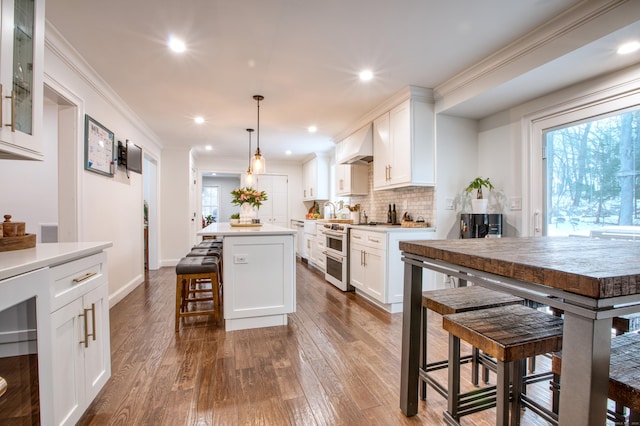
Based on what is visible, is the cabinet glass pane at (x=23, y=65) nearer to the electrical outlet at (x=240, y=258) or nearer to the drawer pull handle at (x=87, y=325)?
the drawer pull handle at (x=87, y=325)

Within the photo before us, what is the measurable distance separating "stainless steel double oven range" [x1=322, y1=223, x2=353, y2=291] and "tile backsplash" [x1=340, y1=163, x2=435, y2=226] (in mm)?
753

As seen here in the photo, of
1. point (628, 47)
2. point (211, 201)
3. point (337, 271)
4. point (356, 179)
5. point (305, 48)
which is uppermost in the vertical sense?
point (305, 48)

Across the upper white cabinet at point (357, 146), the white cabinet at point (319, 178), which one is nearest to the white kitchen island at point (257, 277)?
the upper white cabinet at point (357, 146)

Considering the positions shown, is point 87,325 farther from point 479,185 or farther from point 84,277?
point 479,185

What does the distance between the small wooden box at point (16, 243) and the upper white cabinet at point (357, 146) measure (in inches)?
137

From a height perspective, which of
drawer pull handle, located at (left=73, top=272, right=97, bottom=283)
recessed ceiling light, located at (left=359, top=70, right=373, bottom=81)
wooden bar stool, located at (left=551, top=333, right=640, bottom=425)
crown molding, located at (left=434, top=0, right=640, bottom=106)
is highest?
recessed ceiling light, located at (left=359, top=70, right=373, bottom=81)

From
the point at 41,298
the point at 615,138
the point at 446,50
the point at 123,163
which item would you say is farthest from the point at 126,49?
the point at 615,138

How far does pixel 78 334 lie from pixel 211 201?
375 inches

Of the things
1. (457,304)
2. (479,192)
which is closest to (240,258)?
(457,304)

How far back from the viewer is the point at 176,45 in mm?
2348

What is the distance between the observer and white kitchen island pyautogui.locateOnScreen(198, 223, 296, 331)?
2682 millimetres

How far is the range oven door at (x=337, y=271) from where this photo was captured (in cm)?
405

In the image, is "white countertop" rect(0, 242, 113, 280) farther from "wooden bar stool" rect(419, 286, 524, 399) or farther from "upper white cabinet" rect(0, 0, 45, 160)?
"wooden bar stool" rect(419, 286, 524, 399)

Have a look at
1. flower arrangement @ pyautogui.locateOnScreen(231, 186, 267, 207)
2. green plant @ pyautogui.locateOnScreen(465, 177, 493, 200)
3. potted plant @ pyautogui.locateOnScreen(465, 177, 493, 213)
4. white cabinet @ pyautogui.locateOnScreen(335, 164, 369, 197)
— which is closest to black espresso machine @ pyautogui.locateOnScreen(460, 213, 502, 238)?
potted plant @ pyautogui.locateOnScreen(465, 177, 493, 213)
